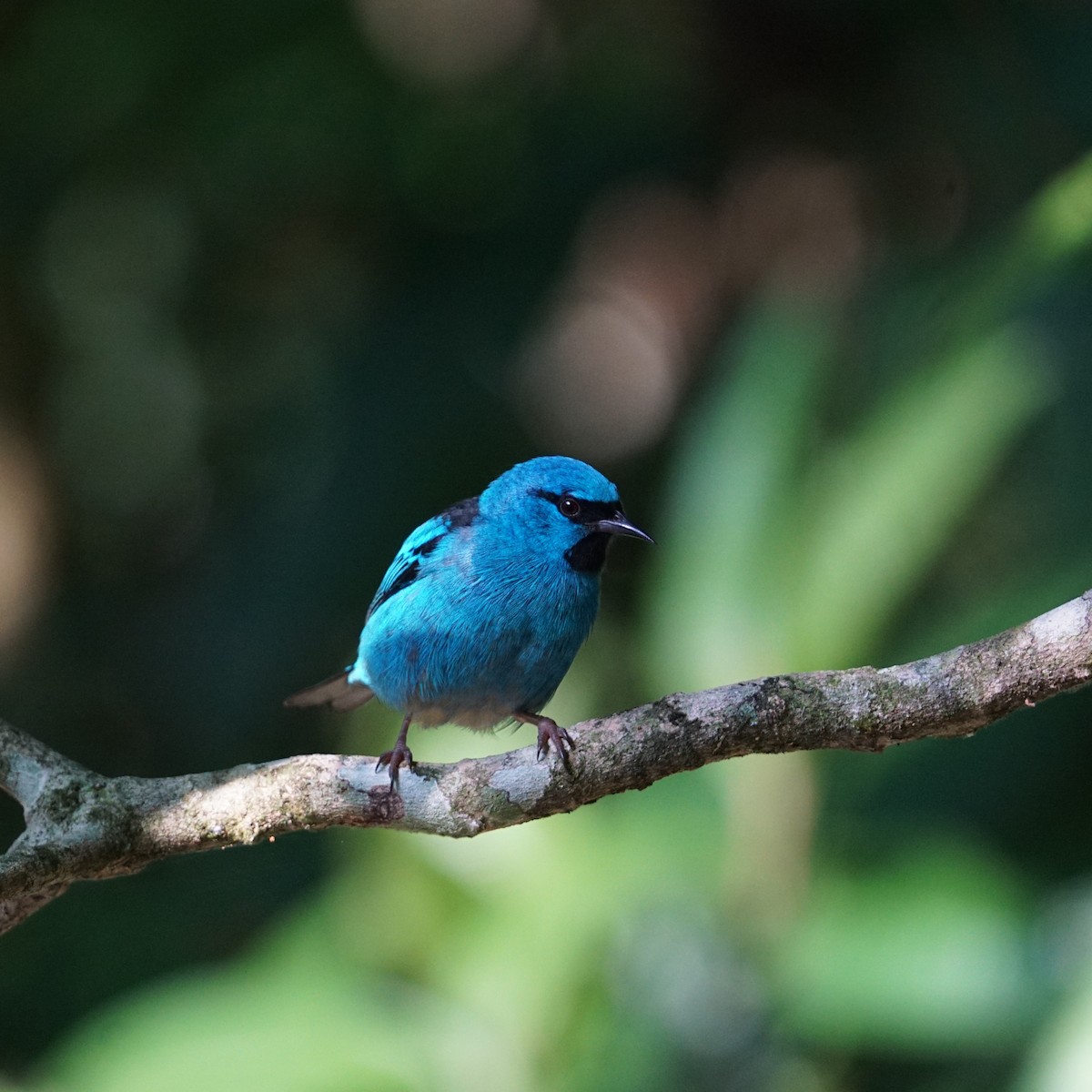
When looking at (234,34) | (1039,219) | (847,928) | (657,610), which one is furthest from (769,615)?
(234,34)

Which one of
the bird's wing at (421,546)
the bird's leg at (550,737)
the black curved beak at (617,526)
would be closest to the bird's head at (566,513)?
the black curved beak at (617,526)

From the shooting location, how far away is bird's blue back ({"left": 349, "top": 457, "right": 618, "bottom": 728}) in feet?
11.5

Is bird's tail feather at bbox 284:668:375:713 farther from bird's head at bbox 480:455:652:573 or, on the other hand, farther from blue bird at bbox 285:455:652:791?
bird's head at bbox 480:455:652:573

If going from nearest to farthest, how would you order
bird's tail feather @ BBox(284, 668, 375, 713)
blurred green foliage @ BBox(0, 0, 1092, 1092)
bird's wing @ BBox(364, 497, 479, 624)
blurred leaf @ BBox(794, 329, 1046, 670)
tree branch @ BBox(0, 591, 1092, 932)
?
1. tree branch @ BBox(0, 591, 1092, 932)
2. bird's wing @ BBox(364, 497, 479, 624)
3. blurred green foliage @ BBox(0, 0, 1092, 1092)
4. bird's tail feather @ BBox(284, 668, 375, 713)
5. blurred leaf @ BBox(794, 329, 1046, 670)

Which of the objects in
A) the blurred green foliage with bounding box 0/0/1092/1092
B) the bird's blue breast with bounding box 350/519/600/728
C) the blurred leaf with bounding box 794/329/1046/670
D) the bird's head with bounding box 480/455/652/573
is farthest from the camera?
the blurred leaf with bounding box 794/329/1046/670

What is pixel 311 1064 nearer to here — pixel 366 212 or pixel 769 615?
pixel 769 615

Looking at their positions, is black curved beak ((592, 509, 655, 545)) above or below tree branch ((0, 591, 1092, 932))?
above

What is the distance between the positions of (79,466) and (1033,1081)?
5.32 m

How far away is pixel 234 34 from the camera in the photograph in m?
6.58

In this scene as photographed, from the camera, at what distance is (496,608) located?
3512 mm

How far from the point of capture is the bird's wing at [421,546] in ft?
12.5

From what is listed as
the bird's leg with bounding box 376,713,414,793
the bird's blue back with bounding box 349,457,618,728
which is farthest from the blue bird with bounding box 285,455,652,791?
the bird's leg with bounding box 376,713,414,793

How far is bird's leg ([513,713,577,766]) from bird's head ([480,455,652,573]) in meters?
0.41

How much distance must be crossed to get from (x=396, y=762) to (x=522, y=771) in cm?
27
